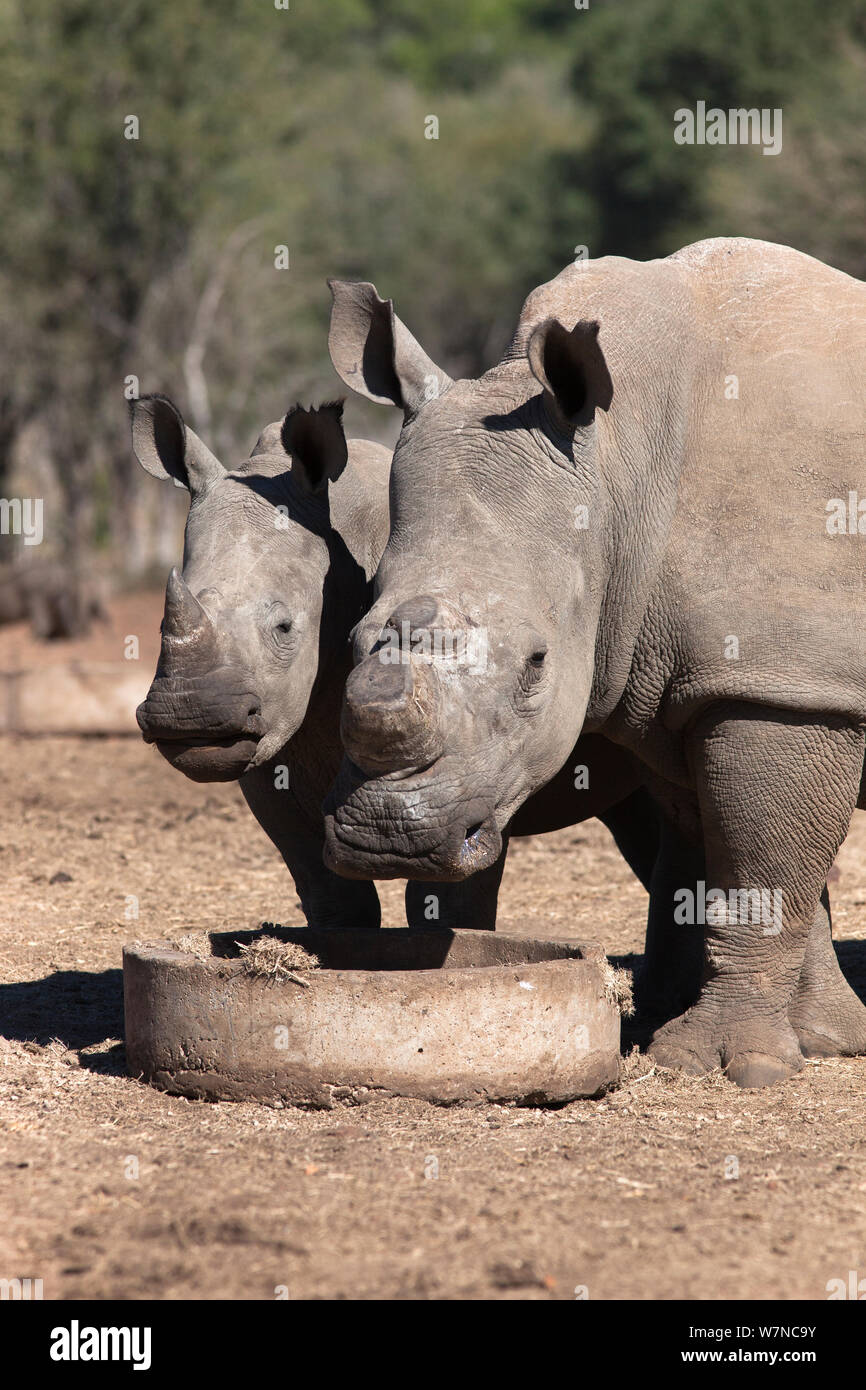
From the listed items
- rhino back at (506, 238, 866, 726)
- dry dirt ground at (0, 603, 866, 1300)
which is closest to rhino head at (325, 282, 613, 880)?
rhino back at (506, 238, 866, 726)

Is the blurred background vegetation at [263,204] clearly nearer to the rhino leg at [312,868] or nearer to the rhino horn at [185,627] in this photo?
the rhino leg at [312,868]

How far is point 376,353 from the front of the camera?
5730mm

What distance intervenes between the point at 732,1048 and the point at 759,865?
2.10ft

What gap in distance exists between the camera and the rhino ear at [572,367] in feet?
16.3

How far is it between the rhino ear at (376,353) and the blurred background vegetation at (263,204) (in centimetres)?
1996

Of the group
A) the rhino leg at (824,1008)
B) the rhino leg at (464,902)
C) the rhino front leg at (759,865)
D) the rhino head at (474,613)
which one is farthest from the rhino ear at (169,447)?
the rhino leg at (824,1008)

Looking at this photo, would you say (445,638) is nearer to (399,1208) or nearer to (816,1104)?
(399,1208)

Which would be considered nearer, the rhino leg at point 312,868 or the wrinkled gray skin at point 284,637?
the wrinkled gray skin at point 284,637

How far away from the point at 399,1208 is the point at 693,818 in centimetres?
218

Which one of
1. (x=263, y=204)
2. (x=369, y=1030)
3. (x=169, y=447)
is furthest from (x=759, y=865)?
(x=263, y=204)

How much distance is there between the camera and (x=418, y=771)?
465 centimetres

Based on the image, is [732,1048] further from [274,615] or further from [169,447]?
[169,447]
